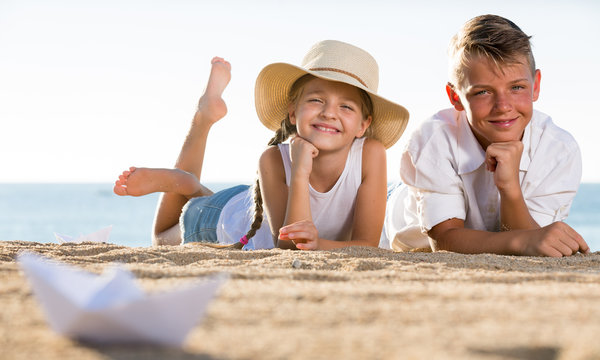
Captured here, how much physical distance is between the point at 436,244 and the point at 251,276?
1767mm

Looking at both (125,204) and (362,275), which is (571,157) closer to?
(362,275)

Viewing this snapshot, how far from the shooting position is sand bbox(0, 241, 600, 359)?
985 millimetres

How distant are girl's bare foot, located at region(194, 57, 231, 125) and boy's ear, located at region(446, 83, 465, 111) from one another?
191 centimetres

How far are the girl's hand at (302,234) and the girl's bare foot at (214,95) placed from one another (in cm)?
187

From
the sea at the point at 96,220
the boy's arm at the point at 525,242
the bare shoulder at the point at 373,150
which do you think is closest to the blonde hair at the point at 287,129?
the bare shoulder at the point at 373,150

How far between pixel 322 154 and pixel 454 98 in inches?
34.2

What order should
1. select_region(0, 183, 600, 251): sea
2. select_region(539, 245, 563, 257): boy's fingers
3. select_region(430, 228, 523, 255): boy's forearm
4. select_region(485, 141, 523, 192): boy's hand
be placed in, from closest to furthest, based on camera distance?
select_region(539, 245, 563, 257): boy's fingers → select_region(430, 228, 523, 255): boy's forearm → select_region(485, 141, 523, 192): boy's hand → select_region(0, 183, 600, 251): sea

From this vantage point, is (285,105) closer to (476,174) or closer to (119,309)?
(476,174)

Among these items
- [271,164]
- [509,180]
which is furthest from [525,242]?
[271,164]

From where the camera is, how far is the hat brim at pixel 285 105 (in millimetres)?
3732

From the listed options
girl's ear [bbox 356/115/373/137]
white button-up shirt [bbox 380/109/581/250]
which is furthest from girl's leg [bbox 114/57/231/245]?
white button-up shirt [bbox 380/109/581/250]

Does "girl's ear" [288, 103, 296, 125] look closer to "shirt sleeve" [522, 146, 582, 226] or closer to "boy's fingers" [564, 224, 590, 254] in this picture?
"shirt sleeve" [522, 146, 582, 226]

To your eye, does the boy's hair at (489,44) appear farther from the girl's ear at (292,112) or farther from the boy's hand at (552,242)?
the girl's ear at (292,112)

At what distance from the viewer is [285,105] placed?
13.2 ft
